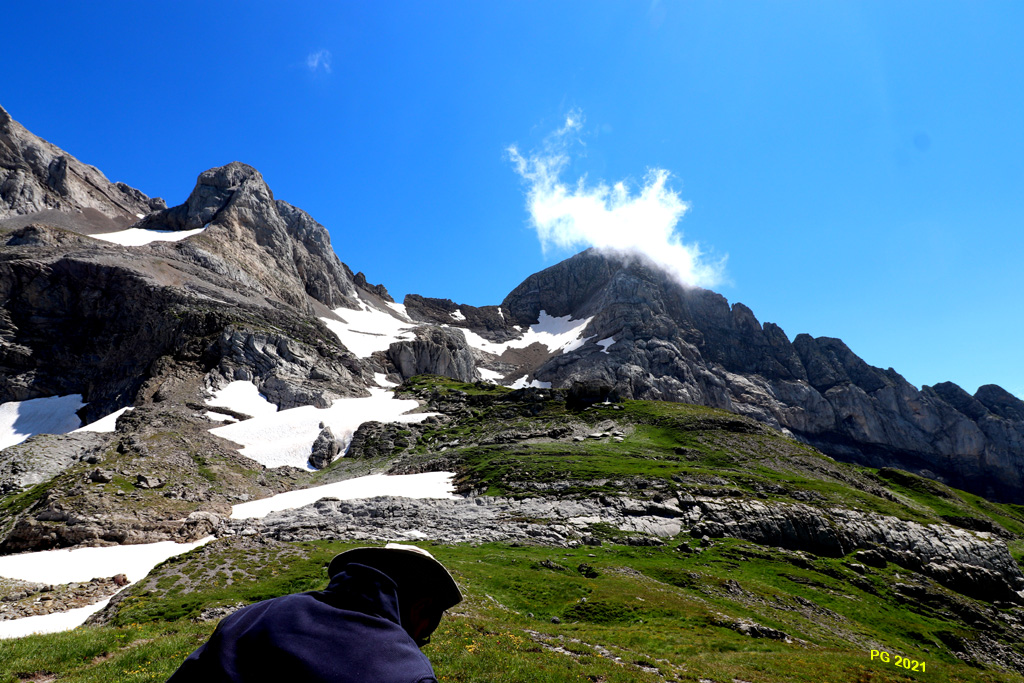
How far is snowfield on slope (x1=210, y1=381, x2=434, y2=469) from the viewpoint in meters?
67.8

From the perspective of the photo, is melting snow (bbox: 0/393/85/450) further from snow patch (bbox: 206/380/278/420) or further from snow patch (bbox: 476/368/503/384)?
snow patch (bbox: 476/368/503/384)

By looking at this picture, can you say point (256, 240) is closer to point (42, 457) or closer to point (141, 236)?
point (141, 236)

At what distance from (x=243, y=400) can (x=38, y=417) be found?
49.7 metres

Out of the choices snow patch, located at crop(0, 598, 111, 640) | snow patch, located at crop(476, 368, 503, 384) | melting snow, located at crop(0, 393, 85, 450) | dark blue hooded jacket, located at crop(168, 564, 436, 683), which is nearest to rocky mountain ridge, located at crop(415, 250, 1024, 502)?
snow patch, located at crop(476, 368, 503, 384)

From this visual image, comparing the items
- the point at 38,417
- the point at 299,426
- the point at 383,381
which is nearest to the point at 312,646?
the point at 299,426

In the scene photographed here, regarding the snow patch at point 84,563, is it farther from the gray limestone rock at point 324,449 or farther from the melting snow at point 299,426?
the gray limestone rock at point 324,449

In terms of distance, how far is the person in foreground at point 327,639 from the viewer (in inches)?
103

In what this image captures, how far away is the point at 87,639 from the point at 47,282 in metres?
133

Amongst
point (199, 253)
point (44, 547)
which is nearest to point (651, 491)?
point (44, 547)

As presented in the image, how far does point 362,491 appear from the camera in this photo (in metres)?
51.9

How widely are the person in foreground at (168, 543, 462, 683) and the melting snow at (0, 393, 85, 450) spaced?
120213 millimetres

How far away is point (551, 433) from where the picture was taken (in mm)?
76125

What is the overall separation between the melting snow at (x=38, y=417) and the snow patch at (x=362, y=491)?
7010 centimetres

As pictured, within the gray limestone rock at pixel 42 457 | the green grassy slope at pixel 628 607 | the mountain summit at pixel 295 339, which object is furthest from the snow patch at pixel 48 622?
the mountain summit at pixel 295 339
